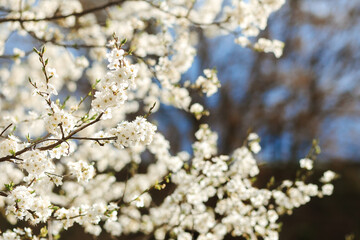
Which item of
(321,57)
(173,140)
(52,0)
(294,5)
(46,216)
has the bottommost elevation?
(46,216)

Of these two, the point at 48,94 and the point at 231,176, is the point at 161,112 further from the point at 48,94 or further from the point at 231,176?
the point at 48,94

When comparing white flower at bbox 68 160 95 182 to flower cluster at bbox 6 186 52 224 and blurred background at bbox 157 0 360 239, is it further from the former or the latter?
blurred background at bbox 157 0 360 239

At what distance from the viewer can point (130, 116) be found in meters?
11.9

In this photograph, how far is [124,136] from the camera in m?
2.29

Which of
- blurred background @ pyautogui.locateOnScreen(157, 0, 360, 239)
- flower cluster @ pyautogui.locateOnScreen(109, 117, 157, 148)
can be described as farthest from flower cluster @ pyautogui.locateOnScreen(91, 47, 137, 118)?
blurred background @ pyautogui.locateOnScreen(157, 0, 360, 239)

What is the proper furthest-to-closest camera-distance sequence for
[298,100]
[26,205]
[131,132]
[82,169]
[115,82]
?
[298,100] < [82,169] < [26,205] < [131,132] < [115,82]

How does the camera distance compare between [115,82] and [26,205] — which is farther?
[26,205]

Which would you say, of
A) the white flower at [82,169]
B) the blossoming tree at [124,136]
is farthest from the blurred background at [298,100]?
the white flower at [82,169]

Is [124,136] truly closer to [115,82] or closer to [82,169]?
[115,82]

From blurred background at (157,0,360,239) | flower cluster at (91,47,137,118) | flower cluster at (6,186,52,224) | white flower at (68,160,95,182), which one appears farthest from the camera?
blurred background at (157,0,360,239)

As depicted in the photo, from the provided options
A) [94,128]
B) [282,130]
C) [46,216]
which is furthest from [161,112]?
[46,216]

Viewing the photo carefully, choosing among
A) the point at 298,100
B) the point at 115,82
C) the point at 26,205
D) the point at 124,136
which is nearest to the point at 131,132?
the point at 124,136

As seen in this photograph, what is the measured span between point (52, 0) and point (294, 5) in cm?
911

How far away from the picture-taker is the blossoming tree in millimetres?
2324
